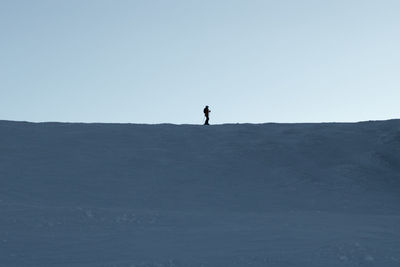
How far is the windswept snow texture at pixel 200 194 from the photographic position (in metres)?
8.91

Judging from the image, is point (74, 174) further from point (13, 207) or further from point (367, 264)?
point (367, 264)

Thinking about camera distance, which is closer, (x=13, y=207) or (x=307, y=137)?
(x=13, y=207)

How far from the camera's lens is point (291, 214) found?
1233 cm

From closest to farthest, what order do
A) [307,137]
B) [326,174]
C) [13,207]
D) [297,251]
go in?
[297,251] → [13,207] → [326,174] → [307,137]

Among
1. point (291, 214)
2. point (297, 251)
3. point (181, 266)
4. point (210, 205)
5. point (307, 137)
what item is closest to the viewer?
point (181, 266)

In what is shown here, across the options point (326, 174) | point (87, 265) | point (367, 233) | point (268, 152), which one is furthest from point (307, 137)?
point (87, 265)

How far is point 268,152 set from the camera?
1906 cm

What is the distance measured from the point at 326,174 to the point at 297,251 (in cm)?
836

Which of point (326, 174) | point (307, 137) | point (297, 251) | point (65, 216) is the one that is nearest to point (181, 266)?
point (297, 251)

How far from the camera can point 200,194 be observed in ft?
47.9

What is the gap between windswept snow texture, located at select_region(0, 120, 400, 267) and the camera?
891cm

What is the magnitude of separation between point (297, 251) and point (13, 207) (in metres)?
5.21

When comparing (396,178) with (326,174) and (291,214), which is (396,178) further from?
(291,214)

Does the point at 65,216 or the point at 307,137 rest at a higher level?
the point at 307,137
